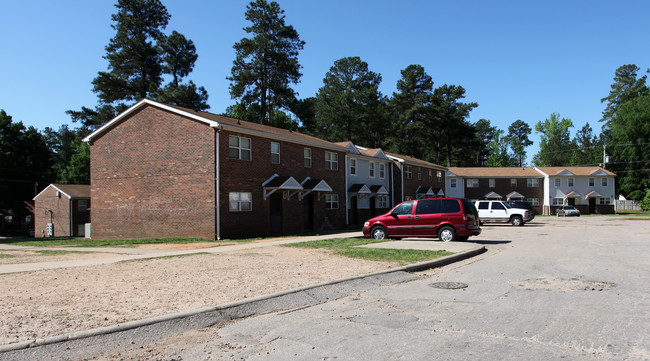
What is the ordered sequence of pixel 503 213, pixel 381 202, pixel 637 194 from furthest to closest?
pixel 637 194
pixel 381 202
pixel 503 213

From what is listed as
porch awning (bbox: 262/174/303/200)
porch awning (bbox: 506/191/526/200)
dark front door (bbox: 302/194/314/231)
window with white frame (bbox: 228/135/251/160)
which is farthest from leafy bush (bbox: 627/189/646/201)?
window with white frame (bbox: 228/135/251/160)

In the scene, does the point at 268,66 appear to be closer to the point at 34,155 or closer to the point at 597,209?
the point at 34,155

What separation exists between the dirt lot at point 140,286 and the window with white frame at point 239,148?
1027 cm

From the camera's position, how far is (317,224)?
2889 centimetres

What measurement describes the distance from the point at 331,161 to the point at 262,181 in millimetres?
7749

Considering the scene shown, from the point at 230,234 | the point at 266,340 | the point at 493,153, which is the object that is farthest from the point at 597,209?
the point at 266,340

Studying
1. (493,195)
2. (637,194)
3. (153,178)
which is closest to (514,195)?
(493,195)

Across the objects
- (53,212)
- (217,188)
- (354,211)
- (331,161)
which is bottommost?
(53,212)

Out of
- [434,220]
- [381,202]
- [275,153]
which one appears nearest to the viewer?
[434,220]

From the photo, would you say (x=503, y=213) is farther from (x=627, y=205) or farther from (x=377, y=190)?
(x=627, y=205)

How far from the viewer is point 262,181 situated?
80.6 ft

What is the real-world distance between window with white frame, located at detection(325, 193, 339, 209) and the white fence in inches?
2410

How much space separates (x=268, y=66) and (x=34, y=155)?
1085 inches

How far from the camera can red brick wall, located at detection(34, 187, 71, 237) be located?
43.1 metres
